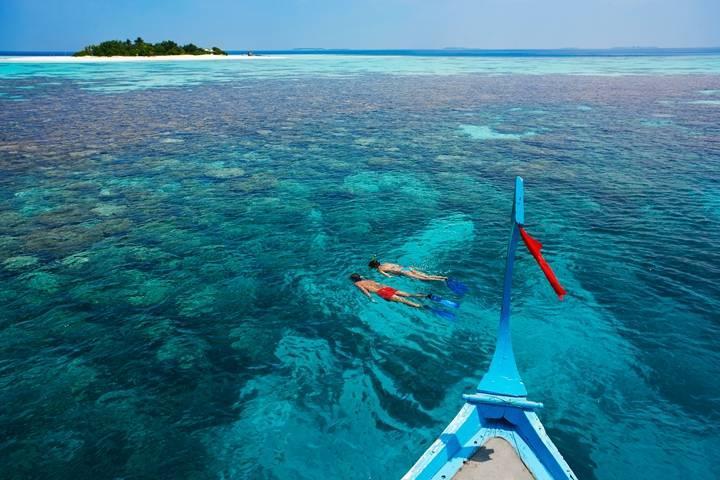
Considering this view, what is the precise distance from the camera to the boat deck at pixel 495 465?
30.9 feet

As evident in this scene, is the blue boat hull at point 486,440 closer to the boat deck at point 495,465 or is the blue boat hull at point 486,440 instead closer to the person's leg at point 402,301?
the boat deck at point 495,465

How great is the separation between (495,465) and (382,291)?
8.75 m

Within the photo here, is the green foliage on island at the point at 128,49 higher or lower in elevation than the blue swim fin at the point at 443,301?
higher

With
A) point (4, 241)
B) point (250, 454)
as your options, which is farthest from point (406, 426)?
point (4, 241)

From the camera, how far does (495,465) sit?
9609 millimetres

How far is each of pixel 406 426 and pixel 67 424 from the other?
9257 millimetres

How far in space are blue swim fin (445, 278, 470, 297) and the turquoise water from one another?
0.42m

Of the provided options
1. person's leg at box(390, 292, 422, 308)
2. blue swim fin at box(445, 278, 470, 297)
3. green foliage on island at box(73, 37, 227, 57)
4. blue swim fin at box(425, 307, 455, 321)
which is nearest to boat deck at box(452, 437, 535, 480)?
blue swim fin at box(425, 307, 455, 321)

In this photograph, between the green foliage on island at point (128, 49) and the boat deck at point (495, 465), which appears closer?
the boat deck at point (495, 465)

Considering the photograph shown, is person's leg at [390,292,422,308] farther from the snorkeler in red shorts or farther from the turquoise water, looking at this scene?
the turquoise water

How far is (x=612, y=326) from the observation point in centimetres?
1599

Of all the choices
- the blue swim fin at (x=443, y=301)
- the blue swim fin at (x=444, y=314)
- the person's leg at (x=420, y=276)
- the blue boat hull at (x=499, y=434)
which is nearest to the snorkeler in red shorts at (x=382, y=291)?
the blue swim fin at (x=443, y=301)

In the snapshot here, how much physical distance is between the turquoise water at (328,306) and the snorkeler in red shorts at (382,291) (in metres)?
0.42

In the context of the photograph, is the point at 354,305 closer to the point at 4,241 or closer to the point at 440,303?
the point at 440,303
